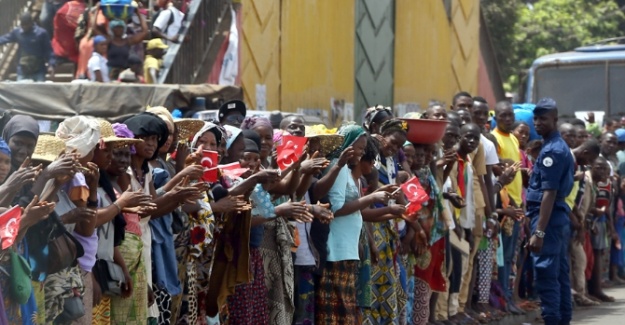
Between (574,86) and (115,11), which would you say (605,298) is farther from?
(115,11)

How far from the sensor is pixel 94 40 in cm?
1463

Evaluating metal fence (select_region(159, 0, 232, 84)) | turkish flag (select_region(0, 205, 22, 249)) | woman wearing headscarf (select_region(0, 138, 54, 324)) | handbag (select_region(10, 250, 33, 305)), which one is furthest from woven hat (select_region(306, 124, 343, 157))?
metal fence (select_region(159, 0, 232, 84))

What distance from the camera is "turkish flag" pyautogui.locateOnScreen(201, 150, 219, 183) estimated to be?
26.5 ft

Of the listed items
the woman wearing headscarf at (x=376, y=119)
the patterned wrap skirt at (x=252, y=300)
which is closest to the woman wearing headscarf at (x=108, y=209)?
the patterned wrap skirt at (x=252, y=300)

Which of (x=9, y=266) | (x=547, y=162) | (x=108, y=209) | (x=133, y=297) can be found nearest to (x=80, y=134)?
(x=108, y=209)

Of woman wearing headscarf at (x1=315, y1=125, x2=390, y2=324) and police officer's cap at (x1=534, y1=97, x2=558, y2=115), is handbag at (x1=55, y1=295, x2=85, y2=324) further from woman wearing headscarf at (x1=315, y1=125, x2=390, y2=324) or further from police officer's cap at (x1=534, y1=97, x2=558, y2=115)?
police officer's cap at (x1=534, y1=97, x2=558, y2=115)

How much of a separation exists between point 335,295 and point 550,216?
243 centimetres

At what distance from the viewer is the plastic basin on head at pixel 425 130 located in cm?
1074

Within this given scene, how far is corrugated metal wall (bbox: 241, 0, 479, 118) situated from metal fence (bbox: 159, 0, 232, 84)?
69cm

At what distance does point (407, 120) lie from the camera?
35.1 feet

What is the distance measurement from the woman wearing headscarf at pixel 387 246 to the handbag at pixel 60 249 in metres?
3.78

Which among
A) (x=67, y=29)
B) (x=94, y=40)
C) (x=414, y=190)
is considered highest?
(x=67, y=29)

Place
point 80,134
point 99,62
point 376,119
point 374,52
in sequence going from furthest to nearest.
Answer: point 374,52
point 99,62
point 376,119
point 80,134

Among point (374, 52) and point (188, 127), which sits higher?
point (374, 52)
